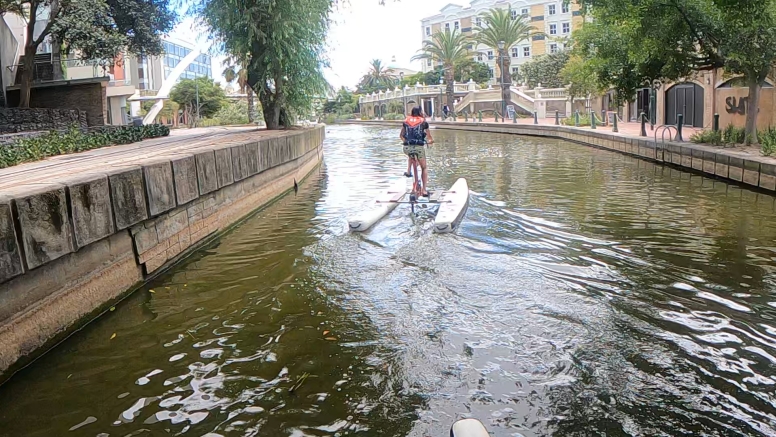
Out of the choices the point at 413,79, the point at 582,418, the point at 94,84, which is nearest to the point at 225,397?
the point at 582,418

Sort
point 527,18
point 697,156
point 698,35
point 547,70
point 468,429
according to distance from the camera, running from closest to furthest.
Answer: point 468,429, point 697,156, point 698,35, point 547,70, point 527,18

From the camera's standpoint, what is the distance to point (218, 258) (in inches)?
388

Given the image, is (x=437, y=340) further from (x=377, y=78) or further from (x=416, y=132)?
(x=377, y=78)

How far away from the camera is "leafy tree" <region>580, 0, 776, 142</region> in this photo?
16.4 meters

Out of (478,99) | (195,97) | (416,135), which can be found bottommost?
(416,135)

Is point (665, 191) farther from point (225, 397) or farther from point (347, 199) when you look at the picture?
point (225, 397)

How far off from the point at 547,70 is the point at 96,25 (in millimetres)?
42581

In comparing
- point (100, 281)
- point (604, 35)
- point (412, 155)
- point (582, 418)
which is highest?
point (604, 35)

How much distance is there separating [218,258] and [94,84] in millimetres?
24788

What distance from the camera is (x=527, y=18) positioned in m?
84.6

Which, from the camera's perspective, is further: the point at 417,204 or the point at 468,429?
the point at 417,204

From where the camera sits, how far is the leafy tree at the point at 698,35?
1636 cm

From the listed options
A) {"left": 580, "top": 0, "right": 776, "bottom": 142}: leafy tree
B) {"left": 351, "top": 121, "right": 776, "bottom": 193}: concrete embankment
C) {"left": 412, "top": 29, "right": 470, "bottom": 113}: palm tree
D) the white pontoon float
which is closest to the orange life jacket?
the white pontoon float

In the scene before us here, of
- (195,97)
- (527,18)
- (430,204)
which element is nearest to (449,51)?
(195,97)
